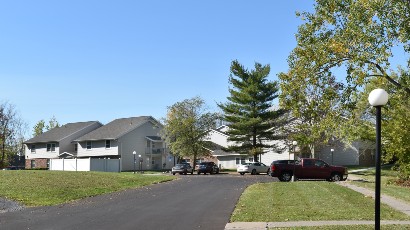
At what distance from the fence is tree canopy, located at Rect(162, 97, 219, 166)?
9293mm

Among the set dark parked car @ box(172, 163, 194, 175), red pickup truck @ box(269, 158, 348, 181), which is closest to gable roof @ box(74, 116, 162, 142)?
dark parked car @ box(172, 163, 194, 175)

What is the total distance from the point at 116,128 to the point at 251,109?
23.4 m

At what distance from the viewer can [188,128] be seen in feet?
205

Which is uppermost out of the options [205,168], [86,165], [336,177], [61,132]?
[61,132]

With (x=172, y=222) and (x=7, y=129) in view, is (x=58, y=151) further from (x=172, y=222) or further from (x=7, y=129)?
(x=172, y=222)

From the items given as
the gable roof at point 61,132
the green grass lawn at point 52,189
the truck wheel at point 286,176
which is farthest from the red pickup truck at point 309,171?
the gable roof at point 61,132

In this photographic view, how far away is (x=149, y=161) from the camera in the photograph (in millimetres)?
71125

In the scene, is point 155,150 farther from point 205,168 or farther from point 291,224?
point 291,224

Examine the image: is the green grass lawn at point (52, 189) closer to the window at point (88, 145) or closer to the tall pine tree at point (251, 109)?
the tall pine tree at point (251, 109)

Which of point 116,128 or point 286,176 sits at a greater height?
point 116,128

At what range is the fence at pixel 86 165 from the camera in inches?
2042

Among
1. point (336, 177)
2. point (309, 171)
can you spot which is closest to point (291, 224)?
point (309, 171)

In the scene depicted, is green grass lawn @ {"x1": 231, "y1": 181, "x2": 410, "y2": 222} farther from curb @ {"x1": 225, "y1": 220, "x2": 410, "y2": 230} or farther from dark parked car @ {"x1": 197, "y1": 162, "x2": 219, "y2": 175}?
dark parked car @ {"x1": 197, "y1": 162, "x2": 219, "y2": 175}

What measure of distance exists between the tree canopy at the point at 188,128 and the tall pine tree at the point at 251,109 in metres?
4.71
